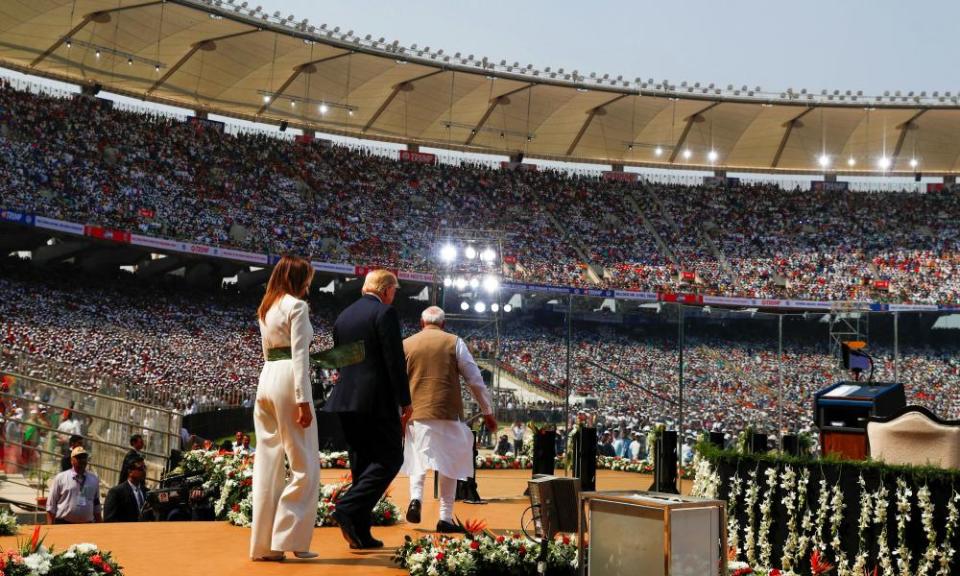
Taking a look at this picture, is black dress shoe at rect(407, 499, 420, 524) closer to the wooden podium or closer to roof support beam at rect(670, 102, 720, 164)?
the wooden podium

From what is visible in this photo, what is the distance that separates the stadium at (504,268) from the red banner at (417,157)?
0.14 metres

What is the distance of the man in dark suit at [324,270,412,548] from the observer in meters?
5.90

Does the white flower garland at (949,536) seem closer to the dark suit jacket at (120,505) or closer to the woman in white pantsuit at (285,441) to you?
the woman in white pantsuit at (285,441)

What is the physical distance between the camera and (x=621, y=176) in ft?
142

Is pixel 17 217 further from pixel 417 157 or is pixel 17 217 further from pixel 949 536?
pixel 949 536

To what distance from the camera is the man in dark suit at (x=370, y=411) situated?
19.4ft

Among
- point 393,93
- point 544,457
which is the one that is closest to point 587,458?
point 544,457

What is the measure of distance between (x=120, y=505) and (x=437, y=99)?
2950 cm

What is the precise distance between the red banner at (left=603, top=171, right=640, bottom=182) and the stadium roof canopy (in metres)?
0.65

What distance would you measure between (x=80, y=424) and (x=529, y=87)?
2728cm

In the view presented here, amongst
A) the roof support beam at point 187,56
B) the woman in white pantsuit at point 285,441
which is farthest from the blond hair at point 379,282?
the roof support beam at point 187,56

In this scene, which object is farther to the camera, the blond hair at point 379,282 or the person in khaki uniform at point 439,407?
the person in khaki uniform at point 439,407

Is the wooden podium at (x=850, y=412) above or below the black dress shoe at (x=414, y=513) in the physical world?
above

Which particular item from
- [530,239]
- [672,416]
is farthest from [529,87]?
[672,416]
